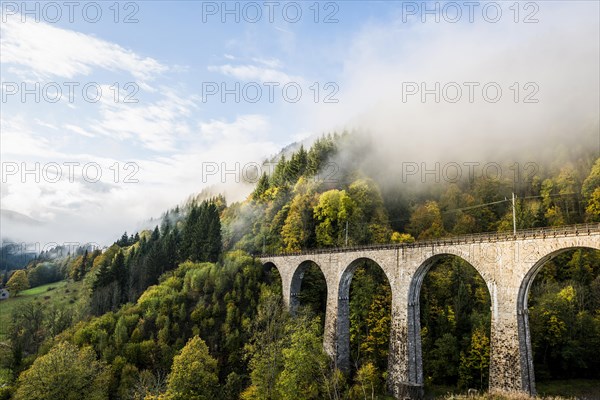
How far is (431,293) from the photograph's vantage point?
42500mm

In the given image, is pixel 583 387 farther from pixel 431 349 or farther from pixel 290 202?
pixel 290 202

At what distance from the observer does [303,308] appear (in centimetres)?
4409

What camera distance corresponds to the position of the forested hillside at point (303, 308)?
3131 cm

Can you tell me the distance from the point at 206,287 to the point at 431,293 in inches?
1047

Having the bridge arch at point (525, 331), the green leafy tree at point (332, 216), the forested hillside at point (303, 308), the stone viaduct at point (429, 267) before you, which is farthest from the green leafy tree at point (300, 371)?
the green leafy tree at point (332, 216)

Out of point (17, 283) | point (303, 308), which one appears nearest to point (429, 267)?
point (303, 308)

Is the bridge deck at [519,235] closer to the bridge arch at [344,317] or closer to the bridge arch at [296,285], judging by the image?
the bridge arch at [344,317]

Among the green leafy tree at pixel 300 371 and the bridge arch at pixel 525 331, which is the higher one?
the bridge arch at pixel 525 331

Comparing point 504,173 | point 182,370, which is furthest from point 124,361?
point 504,173

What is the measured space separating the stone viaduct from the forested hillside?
283 centimetres

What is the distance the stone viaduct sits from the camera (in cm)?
2203

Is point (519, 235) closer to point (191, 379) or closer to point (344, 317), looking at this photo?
point (344, 317)

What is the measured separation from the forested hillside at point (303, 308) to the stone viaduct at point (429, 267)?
2.83 metres

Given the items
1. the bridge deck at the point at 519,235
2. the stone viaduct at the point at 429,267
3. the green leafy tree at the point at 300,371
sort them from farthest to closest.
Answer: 1. the green leafy tree at the point at 300,371
2. the stone viaduct at the point at 429,267
3. the bridge deck at the point at 519,235
